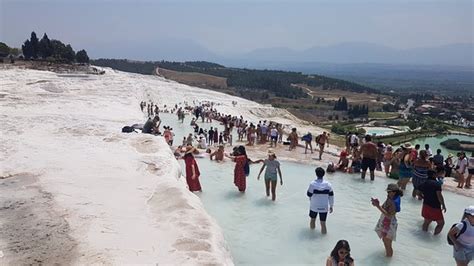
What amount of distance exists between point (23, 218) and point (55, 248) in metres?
1.13

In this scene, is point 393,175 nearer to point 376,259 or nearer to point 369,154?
point 369,154

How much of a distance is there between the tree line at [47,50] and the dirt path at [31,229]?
52786 mm

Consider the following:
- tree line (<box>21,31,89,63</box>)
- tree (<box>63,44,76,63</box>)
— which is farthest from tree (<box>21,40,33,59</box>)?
tree (<box>63,44,76,63</box>)

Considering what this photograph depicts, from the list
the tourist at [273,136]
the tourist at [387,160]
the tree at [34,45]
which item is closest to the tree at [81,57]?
the tree at [34,45]

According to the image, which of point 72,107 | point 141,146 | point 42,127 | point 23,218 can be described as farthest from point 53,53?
point 23,218

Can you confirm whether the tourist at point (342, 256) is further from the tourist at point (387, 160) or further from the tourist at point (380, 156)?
the tourist at point (380, 156)

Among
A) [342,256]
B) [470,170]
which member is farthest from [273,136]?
[342,256]

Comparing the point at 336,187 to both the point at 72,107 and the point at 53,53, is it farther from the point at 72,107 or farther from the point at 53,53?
the point at 53,53

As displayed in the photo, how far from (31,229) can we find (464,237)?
5.88 meters

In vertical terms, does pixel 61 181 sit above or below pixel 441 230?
above

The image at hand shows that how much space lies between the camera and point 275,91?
13088cm

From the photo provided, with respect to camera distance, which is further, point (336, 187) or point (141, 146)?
point (336, 187)

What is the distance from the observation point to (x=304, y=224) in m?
8.86

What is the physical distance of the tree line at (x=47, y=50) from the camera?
55.1m
